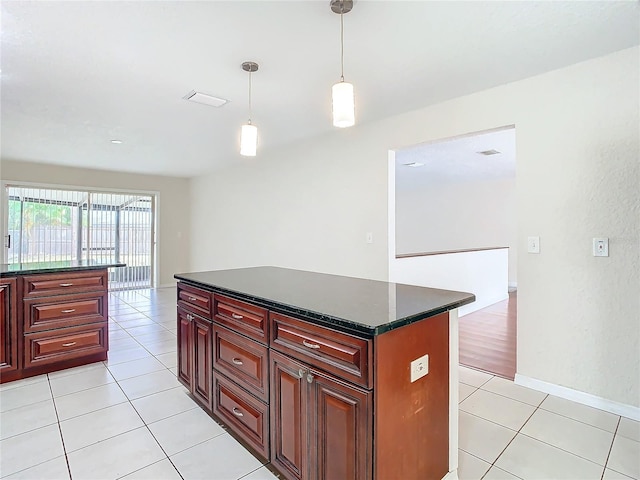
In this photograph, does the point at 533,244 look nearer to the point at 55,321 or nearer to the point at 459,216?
the point at 55,321

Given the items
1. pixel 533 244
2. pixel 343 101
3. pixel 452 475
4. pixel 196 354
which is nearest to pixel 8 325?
pixel 196 354

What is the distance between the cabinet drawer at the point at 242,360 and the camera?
67.8 inches

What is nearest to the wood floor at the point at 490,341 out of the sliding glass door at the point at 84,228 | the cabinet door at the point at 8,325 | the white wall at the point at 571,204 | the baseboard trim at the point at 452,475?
the white wall at the point at 571,204

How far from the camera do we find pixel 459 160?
215 inches

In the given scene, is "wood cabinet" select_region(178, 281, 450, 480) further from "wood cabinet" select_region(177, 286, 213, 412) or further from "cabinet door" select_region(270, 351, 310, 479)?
"wood cabinet" select_region(177, 286, 213, 412)

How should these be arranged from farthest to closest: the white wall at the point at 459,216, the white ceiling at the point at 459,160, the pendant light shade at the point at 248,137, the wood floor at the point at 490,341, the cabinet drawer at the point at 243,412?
the white wall at the point at 459,216, the white ceiling at the point at 459,160, the wood floor at the point at 490,341, the pendant light shade at the point at 248,137, the cabinet drawer at the point at 243,412

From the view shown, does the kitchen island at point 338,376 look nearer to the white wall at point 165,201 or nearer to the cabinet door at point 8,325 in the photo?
the cabinet door at point 8,325

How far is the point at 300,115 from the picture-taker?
357cm

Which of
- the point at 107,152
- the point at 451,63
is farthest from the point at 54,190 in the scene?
the point at 451,63

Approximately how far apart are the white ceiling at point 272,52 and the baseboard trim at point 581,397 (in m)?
2.28

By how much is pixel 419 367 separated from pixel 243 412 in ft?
3.28

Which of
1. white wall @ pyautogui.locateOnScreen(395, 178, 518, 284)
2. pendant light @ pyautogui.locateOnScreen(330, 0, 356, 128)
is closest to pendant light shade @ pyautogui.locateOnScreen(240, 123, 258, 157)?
pendant light @ pyautogui.locateOnScreen(330, 0, 356, 128)

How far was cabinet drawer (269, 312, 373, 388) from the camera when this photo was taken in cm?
127

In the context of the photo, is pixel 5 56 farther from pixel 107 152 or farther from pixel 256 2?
pixel 107 152
